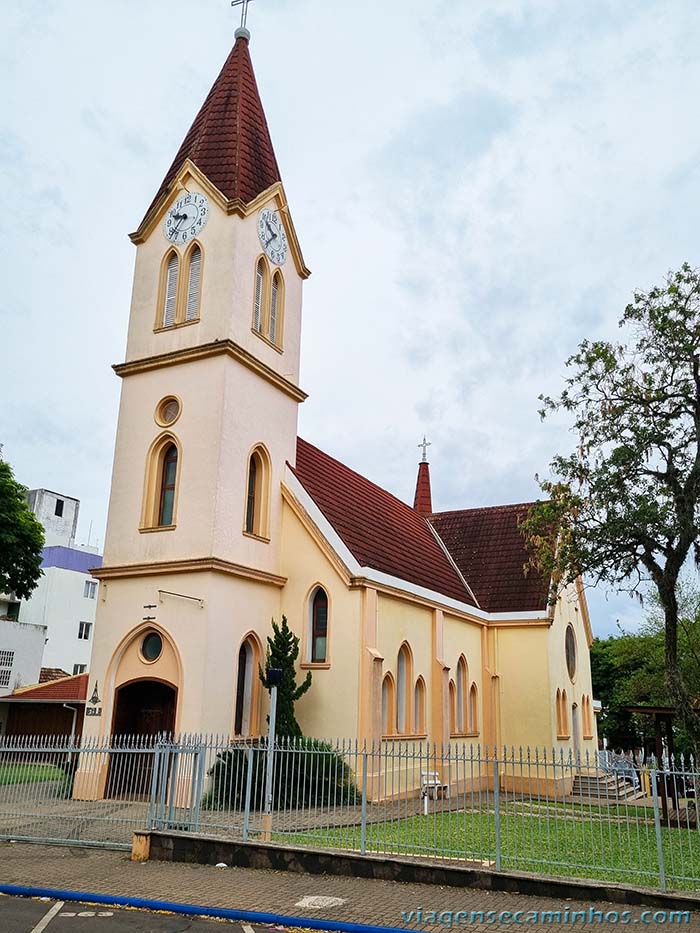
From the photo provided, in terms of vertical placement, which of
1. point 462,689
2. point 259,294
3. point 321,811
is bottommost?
point 321,811

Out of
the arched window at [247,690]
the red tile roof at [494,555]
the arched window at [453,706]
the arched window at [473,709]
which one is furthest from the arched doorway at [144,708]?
the red tile roof at [494,555]

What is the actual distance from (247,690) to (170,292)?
1060 centimetres

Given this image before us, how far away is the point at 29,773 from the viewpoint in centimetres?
1570

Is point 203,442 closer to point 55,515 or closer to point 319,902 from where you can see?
point 319,902

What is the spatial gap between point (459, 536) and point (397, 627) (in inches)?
455

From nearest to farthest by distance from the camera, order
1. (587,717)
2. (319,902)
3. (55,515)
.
A: 1. (319,902)
2. (587,717)
3. (55,515)

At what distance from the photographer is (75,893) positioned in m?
10.2

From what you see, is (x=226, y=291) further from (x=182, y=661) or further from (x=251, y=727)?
(x=251, y=727)

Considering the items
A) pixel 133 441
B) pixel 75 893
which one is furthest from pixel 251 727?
pixel 75 893

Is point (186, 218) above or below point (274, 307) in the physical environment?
above

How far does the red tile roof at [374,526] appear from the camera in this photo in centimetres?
2242

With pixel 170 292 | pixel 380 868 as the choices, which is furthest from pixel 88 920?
pixel 170 292

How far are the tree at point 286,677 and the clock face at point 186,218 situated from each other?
10594 mm

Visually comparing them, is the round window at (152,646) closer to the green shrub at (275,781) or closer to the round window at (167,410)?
the green shrub at (275,781)
